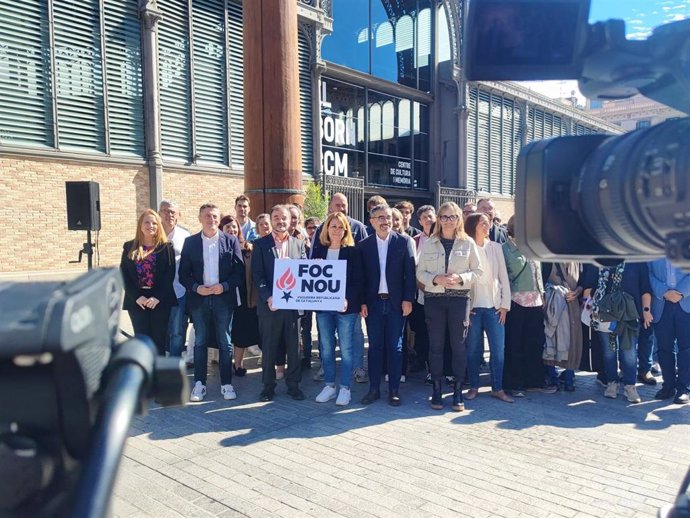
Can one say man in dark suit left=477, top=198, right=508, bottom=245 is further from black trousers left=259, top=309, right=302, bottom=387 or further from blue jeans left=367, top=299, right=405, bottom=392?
black trousers left=259, top=309, right=302, bottom=387

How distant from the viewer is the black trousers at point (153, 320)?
548cm

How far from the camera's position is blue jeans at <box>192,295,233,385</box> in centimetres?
555

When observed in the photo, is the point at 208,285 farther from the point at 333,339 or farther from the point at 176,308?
the point at 333,339

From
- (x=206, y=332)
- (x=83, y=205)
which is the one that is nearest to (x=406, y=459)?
(x=206, y=332)

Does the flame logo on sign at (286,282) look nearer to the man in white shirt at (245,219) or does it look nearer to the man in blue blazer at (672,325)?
the man in white shirt at (245,219)

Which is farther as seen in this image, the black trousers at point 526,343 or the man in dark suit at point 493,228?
the man in dark suit at point 493,228

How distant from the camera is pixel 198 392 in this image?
5414mm

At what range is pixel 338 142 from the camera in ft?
61.9

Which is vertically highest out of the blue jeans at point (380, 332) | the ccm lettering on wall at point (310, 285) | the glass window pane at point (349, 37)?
the glass window pane at point (349, 37)

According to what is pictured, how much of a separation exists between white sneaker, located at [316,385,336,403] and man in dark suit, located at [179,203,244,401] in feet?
2.78

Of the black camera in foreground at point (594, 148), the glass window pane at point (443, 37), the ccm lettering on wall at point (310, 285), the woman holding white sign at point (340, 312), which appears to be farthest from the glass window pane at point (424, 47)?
the black camera in foreground at point (594, 148)

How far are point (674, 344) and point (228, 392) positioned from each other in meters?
4.41

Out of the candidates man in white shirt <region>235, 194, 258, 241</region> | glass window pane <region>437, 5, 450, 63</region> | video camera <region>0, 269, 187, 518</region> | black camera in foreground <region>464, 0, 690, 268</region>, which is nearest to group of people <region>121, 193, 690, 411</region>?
man in white shirt <region>235, 194, 258, 241</region>

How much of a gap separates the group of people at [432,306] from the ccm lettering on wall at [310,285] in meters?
0.10
